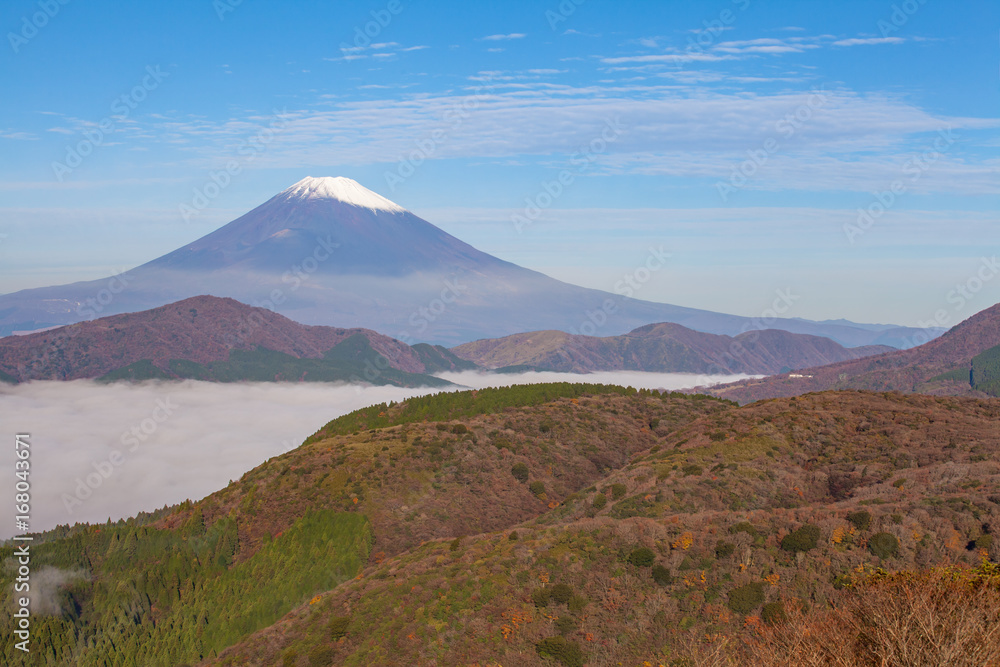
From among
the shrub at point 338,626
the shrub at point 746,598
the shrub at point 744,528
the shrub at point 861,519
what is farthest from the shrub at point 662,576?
the shrub at point 338,626

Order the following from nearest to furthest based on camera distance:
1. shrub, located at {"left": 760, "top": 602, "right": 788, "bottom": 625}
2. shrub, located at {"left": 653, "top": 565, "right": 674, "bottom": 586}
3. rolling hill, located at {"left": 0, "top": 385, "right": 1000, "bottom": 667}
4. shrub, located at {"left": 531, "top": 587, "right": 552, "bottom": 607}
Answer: shrub, located at {"left": 760, "top": 602, "right": 788, "bottom": 625}
rolling hill, located at {"left": 0, "top": 385, "right": 1000, "bottom": 667}
shrub, located at {"left": 653, "top": 565, "right": 674, "bottom": 586}
shrub, located at {"left": 531, "top": 587, "right": 552, "bottom": 607}

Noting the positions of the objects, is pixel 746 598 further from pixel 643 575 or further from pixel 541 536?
pixel 541 536

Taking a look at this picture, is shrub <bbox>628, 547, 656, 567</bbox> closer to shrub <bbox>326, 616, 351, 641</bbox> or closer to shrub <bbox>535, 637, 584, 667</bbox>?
shrub <bbox>535, 637, 584, 667</bbox>

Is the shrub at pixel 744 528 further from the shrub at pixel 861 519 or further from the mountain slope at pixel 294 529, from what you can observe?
the mountain slope at pixel 294 529

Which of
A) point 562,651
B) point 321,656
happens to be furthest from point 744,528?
point 321,656

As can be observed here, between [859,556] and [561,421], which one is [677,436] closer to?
[561,421]

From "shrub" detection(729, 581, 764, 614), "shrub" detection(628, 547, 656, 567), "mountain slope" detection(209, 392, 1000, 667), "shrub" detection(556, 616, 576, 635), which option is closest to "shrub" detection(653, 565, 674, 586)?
"mountain slope" detection(209, 392, 1000, 667)
